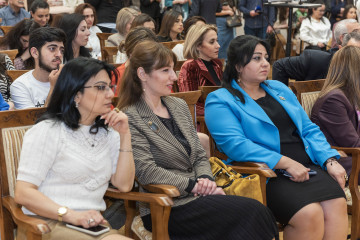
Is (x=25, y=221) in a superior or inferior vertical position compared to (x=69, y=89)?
inferior

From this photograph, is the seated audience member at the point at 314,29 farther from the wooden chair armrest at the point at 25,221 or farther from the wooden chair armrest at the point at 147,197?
the wooden chair armrest at the point at 25,221

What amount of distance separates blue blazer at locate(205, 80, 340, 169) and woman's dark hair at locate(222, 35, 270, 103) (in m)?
0.04

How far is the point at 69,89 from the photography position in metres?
1.97

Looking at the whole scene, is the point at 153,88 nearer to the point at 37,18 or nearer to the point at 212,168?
the point at 212,168

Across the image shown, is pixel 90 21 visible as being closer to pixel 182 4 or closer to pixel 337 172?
pixel 182 4

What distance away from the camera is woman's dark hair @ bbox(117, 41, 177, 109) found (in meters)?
2.42

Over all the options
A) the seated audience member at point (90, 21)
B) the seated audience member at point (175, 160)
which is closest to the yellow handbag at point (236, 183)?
the seated audience member at point (175, 160)

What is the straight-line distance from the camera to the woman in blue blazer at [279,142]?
2449 mm

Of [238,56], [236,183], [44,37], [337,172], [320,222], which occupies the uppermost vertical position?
[44,37]

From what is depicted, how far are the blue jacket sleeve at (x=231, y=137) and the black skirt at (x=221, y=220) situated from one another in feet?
1.32

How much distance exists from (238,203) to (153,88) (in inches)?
27.1

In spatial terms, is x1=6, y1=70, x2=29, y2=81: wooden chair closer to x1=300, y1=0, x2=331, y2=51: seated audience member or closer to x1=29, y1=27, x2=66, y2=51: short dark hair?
x1=29, y1=27, x2=66, y2=51: short dark hair

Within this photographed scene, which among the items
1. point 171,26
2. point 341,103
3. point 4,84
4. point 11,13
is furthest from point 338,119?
point 11,13

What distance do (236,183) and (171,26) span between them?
365cm
